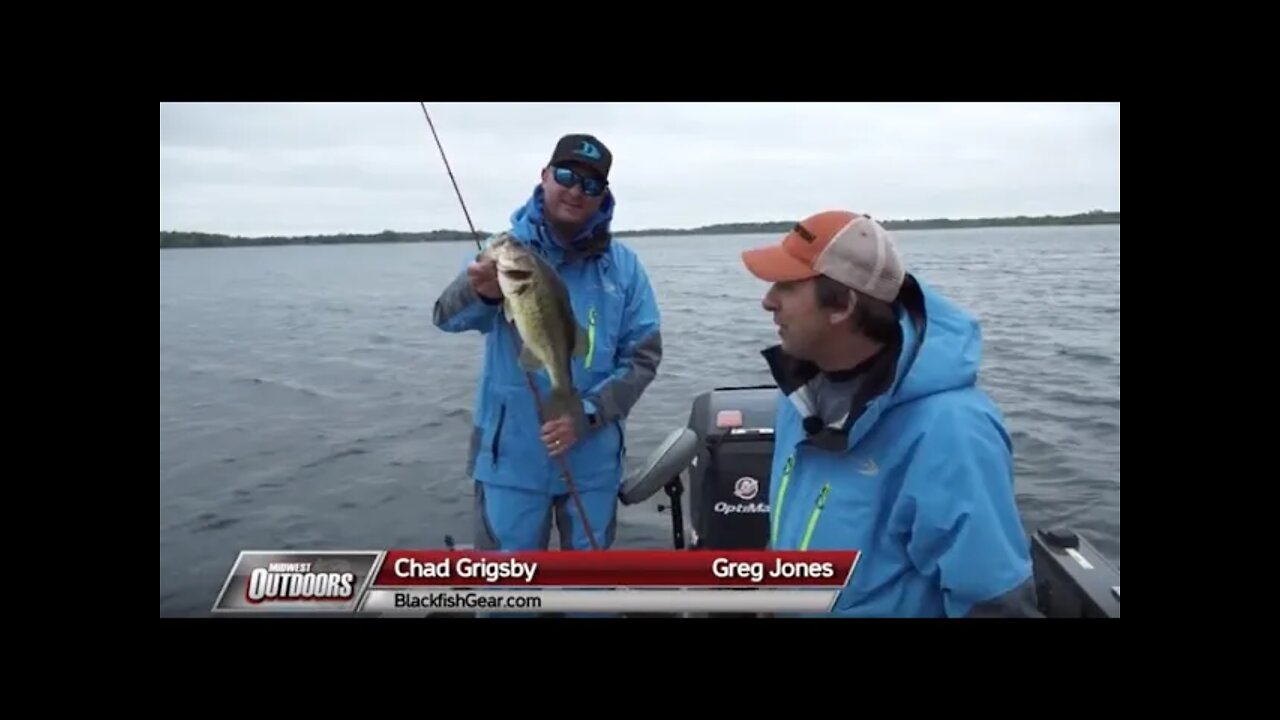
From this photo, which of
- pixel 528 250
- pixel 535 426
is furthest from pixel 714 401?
pixel 528 250

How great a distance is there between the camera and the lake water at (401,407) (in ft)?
22.7

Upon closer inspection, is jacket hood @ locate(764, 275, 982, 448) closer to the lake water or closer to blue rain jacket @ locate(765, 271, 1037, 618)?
blue rain jacket @ locate(765, 271, 1037, 618)

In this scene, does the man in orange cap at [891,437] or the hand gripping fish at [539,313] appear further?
the hand gripping fish at [539,313]

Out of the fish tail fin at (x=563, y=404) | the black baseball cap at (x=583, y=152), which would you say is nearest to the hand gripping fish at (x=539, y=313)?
the fish tail fin at (x=563, y=404)

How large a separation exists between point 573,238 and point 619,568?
77.6 inches

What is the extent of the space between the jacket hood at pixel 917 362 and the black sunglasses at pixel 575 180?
1.72m

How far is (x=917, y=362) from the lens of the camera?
2.34 m

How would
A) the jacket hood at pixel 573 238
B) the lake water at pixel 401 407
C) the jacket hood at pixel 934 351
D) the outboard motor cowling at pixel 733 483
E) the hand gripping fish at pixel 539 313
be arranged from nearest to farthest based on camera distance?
1. the jacket hood at pixel 934 351
2. the hand gripping fish at pixel 539 313
3. the jacket hood at pixel 573 238
4. the outboard motor cowling at pixel 733 483
5. the lake water at pixel 401 407

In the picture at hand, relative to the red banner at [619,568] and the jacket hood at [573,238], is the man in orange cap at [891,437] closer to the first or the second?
the red banner at [619,568]

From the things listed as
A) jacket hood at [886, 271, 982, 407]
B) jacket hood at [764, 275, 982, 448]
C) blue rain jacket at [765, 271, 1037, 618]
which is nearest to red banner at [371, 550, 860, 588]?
blue rain jacket at [765, 271, 1037, 618]

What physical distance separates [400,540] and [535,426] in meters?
3.37

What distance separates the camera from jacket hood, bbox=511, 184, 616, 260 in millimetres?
3920

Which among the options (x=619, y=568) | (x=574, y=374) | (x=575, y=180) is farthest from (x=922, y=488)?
(x=575, y=180)
